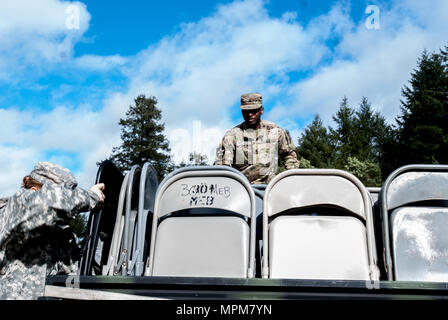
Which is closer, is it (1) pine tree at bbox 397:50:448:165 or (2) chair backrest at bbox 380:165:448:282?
(2) chair backrest at bbox 380:165:448:282

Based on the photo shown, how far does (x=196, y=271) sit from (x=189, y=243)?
0.19 meters

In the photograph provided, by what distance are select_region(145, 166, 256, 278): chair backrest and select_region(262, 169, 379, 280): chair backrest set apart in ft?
0.49

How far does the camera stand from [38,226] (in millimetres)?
2752

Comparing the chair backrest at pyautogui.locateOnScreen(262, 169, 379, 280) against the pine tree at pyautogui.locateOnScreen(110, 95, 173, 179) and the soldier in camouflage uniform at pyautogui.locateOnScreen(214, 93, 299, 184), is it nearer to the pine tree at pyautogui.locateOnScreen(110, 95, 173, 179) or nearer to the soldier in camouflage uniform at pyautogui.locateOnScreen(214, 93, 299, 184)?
the soldier in camouflage uniform at pyautogui.locateOnScreen(214, 93, 299, 184)

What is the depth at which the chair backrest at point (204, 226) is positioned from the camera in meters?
2.84

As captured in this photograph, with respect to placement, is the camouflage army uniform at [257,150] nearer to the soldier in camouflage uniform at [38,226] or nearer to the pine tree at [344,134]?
the soldier in camouflage uniform at [38,226]

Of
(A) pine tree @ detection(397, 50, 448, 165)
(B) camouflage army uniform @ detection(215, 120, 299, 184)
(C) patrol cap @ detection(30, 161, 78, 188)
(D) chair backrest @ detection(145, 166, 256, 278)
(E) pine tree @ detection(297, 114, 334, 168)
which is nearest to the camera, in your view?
(D) chair backrest @ detection(145, 166, 256, 278)

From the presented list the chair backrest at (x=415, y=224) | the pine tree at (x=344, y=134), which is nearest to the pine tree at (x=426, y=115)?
the pine tree at (x=344, y=134)

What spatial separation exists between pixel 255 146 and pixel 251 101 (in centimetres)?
49

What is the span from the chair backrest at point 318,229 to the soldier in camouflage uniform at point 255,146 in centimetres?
168

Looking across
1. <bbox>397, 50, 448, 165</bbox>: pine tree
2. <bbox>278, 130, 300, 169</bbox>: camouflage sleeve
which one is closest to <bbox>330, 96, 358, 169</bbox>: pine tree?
<bbox>397, 50, 448, 165</bbox>: pine tree

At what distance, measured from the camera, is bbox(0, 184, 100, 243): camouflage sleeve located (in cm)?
273

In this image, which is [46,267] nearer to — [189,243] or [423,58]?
[189,243]
